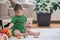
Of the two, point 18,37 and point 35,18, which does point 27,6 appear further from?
point 18,37

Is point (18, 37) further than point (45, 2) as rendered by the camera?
No

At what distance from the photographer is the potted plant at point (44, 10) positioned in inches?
179

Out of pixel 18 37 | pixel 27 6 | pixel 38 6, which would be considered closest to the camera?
pixel 18 37

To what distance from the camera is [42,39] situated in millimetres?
2795

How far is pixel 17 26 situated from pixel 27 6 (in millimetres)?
1599

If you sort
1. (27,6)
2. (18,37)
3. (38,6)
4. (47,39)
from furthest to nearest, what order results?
(38,6) < (27,6) < (47,39) < (18,37)

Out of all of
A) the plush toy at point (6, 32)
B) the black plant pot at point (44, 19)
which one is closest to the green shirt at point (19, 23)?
the plush toy at point (6, 32)

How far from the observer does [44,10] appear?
4.71 metres

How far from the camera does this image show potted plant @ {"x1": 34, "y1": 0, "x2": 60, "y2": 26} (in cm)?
456

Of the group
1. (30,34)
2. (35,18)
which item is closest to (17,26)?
→ (30,34)

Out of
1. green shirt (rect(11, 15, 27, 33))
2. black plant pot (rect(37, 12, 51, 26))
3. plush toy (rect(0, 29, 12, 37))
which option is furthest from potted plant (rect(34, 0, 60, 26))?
plush toy (rect(0, 29, 12, 37))

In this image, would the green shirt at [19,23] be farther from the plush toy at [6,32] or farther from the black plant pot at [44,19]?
the black plant pot at [44,19]

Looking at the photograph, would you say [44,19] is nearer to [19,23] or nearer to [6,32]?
[19,23]

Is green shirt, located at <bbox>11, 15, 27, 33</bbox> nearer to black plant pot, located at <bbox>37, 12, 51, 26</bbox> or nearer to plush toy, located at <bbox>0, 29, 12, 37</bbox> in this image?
plush toy, located at <bbox>0, 29, 12, 37</bbox>
